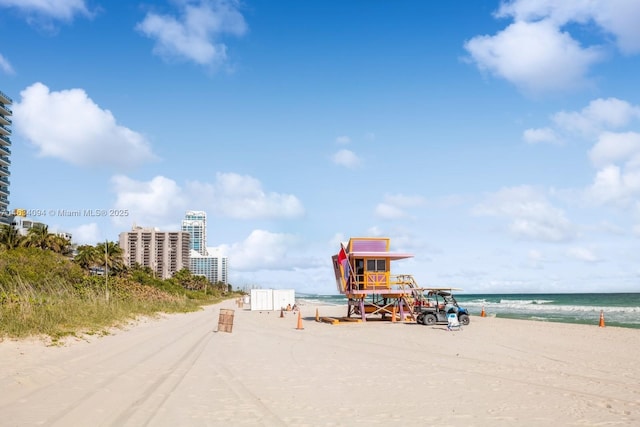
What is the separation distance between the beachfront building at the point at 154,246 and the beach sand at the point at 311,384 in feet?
599

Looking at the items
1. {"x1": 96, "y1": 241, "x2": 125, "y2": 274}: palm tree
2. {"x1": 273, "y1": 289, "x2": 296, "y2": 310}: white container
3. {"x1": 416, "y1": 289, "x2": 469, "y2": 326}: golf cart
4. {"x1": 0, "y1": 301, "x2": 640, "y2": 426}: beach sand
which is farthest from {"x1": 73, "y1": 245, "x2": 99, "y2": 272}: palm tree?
{"x1": 0, "y1": 301, "x2": 640, "y2": 426}: beach sand

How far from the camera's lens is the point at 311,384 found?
10.3m

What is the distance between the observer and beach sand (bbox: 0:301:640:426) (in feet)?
24.7

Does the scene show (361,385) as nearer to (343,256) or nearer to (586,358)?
(586,358)

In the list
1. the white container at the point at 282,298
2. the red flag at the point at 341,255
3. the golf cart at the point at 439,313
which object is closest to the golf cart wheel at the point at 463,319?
the golf cart at the point at 439,313

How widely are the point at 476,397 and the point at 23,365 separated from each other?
10029mm

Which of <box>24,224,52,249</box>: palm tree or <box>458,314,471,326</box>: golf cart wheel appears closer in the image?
<box>458,314,471,326</box>: golf cart wheel

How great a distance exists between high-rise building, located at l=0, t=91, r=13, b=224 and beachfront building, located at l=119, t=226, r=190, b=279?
98575mm

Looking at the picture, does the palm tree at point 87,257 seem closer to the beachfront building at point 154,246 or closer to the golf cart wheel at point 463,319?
the golf cart wheel at point 463,319

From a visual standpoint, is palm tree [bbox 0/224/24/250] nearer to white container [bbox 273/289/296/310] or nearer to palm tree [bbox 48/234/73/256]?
palm tree [bbox 48/234/73/256]

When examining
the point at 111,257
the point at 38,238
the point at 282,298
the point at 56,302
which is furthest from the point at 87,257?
the point at 56,302

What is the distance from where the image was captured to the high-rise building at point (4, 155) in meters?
89.6

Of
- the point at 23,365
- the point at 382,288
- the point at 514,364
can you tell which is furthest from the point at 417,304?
the point at 23,365

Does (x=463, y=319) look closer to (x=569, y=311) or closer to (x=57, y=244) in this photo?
(x=569, y=311)
